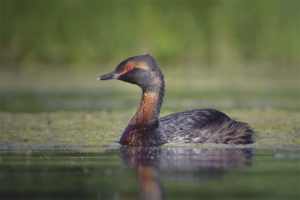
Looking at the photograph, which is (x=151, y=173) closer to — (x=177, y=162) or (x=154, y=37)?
(x=177, y=162)

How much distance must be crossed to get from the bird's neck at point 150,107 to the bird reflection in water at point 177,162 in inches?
28.3

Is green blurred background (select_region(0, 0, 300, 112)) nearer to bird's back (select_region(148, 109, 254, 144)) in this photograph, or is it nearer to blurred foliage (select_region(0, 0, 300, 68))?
blurred foliage (select_region(0, 0, 300, 68))

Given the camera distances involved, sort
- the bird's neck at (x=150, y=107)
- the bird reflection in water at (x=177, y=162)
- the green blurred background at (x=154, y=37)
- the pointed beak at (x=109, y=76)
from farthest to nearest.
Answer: the green blurred background at (x=154, y=37)
the bird's neck at (x=150, y=107)
the pointed beak at (x=109, y=76)
the bird reflection in water at (x=177, y=162)

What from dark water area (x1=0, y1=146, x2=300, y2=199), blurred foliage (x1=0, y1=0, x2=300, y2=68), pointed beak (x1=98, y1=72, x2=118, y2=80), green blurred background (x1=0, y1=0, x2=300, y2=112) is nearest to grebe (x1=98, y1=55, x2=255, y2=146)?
pointed beak (x1=98, y1=72, x2=118, y2=80)

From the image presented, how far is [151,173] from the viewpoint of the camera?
677cm

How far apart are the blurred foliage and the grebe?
18473 mm

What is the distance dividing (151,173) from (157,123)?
2810mm

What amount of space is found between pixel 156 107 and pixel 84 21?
18.9 metres

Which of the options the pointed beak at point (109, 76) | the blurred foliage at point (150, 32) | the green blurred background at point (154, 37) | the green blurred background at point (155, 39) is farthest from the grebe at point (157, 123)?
the blurred foliage at point (150, 32)

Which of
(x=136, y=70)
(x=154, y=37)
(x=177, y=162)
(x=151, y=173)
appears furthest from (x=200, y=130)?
(x=154, y=37)

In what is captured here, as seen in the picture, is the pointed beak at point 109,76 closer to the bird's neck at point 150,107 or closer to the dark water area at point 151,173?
the bird's neck at point 150,107

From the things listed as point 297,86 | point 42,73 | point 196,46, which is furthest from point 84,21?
point 297,86

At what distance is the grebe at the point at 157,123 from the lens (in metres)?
9.30

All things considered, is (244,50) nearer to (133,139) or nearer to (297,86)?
(297,86)
